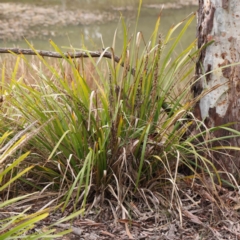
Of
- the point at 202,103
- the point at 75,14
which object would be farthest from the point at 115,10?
the point at 202,103

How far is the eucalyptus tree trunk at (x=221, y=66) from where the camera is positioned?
2.84 m

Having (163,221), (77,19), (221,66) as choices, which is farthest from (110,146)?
(77,19)

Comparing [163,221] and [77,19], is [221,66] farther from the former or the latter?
[77,19]

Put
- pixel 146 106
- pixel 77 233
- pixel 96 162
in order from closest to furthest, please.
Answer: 1. pixel 77 233
2. pixel 96 162
3. pixel 146 106

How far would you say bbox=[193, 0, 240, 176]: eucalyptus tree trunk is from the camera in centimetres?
284

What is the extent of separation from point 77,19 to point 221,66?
44.5 ft

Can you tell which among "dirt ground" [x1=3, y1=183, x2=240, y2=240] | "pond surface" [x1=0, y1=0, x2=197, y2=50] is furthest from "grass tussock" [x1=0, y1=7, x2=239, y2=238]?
"pond surface" [x1=0, y1=0, x2=197, y2=50]

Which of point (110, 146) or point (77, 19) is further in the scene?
point (77, 19)

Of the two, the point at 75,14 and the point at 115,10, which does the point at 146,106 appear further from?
the point at 115,10

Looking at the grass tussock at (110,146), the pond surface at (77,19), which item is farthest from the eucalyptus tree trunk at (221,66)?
the pond surface at (77,19)

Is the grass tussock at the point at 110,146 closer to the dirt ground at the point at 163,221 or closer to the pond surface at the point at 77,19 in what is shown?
the dirt ground at the point at 163,221

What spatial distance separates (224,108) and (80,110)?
86 cm

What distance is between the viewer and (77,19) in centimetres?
1598

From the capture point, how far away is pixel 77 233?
244 centimetres
